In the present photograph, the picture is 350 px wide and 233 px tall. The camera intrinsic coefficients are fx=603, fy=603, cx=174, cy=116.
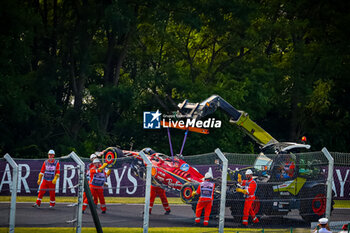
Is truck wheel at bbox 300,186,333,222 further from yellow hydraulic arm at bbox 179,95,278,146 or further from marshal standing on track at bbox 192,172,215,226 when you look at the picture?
marshal standing on track at bbox 192,172,215,226

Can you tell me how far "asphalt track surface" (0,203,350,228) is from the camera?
16984 millimetres

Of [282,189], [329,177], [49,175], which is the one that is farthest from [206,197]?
[49,175]

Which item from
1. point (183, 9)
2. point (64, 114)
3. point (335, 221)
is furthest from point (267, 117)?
point (335, 221)

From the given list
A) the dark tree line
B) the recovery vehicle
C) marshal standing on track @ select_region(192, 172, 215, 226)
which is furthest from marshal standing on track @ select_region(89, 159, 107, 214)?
the dark tree line

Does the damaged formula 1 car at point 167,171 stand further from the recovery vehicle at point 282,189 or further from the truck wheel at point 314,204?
the truck wheel at point 314,204

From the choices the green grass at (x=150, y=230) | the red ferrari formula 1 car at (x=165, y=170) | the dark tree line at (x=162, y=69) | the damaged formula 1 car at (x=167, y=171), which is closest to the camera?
the green grass at (x=150, y=230)

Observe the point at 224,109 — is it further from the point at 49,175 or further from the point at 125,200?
the point at 49,175

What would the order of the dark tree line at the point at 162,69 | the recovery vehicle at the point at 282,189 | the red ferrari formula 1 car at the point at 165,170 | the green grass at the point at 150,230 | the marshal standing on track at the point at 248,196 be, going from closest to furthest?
the green grass at the point at 150,230 < the marshal standing on track at the point at 248,196 < the recovery vehicle at the point at 282,189 < the red ferrari formula 1 car at the point at 165,170 < the dark tree line at the point at 162,69

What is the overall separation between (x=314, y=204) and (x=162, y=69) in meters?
18.0

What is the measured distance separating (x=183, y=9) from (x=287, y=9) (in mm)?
8180

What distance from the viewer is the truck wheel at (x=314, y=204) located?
19188mm

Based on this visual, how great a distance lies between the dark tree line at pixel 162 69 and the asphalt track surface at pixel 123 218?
12.6 meters

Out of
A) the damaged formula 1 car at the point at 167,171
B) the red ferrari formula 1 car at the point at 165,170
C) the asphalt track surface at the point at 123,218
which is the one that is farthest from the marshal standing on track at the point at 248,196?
the red ferrari formula 1 car at the point at 165,170

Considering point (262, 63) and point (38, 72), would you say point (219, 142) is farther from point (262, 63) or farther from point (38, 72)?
point (38, 72)
